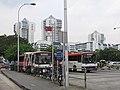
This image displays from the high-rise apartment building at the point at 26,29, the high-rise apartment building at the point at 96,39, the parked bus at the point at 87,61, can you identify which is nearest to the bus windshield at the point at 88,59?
the parked bus at the point at 87,61

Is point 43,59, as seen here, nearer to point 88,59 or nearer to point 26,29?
point 88,59

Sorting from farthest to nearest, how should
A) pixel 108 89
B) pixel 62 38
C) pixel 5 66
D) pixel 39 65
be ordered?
pixel 5 66
pixel 39 65
pixel 62 38
pixel 108 89

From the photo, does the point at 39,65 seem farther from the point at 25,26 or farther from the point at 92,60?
the point at 25,26

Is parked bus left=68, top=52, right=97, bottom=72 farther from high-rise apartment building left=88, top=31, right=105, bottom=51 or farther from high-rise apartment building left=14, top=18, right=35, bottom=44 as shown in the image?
high-rise apartment building left=88, top=31, right=105, bottom=51

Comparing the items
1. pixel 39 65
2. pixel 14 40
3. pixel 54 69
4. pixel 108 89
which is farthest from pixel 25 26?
pixel 108 89

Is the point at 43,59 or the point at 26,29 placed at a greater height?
the point at 26,29

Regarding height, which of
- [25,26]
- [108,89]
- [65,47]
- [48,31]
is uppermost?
[25,26]

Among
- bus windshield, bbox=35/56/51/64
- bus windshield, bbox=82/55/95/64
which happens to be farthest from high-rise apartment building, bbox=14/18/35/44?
bus windshield, bbox=35/56/51/64

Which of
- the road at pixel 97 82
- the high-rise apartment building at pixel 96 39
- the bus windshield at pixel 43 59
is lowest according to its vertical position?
the road at pixel 97 82

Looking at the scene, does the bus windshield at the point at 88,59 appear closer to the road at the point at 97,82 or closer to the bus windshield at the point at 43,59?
the bus windshield at the point at 43,59

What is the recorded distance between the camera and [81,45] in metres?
145

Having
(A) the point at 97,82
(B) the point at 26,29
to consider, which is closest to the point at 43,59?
(A) the point at 97,82

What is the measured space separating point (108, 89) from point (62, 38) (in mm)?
4026

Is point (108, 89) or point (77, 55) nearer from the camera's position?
point (108, 89)
